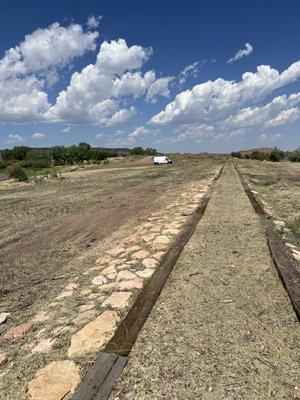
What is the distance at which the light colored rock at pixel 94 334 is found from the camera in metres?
3.37

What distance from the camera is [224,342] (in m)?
3.27

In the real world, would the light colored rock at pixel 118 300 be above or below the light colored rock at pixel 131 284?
below

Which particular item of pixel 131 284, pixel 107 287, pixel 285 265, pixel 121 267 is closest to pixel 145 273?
pixel 131 284

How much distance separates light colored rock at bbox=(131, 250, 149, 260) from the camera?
5824mm

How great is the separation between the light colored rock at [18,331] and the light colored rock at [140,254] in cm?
224

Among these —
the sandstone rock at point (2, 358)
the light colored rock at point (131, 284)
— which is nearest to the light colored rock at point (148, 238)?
the light colored rock at point (131, 284)

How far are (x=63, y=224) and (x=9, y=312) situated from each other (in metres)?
4.89

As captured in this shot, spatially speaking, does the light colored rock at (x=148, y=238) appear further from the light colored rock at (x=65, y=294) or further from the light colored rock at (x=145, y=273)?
the light colored rock at (x=65, y=294)

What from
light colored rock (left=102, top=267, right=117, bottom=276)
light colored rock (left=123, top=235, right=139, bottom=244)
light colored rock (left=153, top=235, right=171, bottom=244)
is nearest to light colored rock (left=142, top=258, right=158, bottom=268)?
light colored rock (left=102, top=267, right=117, bottom=276)

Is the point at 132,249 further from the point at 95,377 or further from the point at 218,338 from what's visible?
the point at 95,377

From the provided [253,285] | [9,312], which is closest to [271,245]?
[253,285]

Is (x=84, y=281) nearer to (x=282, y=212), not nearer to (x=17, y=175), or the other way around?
(x=282, y=212)

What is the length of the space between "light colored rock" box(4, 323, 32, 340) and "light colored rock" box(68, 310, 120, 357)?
0.61 m

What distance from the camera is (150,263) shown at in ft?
18.0
